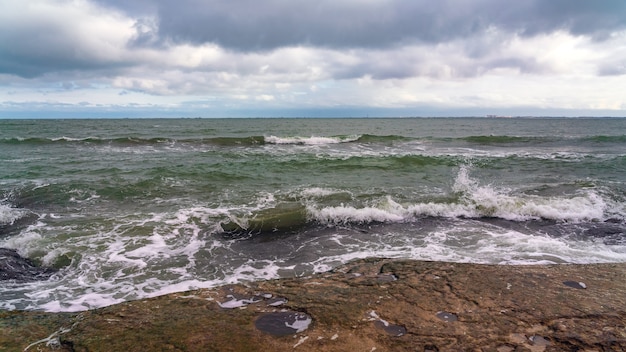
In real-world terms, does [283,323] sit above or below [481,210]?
above

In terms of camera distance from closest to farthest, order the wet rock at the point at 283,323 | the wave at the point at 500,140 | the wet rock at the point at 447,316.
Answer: the wet rock at the point at 283,323 → the wet rock at the point at 447,316 → the wave at the point at 500,140

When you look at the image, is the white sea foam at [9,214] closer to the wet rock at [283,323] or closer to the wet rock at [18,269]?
the wet rock at [18,269]

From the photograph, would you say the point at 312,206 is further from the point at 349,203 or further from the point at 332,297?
the point at 332,297

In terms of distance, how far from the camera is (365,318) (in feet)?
12.2

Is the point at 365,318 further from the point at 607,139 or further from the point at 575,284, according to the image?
the point at 607,139

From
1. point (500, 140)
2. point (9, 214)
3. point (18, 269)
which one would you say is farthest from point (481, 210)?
point (500, 140)

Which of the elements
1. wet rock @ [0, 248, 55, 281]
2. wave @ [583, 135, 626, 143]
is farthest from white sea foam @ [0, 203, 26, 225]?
wave @ [583, 135, 626, 143]

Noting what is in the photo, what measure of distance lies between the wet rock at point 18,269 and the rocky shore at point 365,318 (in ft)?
8.07

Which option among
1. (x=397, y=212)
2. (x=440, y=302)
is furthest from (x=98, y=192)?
(x=440, y=302)

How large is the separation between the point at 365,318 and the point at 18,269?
6184mm

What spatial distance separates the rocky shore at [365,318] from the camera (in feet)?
10.8

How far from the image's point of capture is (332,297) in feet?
13.8

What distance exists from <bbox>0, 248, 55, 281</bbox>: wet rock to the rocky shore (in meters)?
2.46

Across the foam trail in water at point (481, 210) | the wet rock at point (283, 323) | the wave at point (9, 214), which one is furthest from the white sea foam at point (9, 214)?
the wet rock at point (283, 323)
